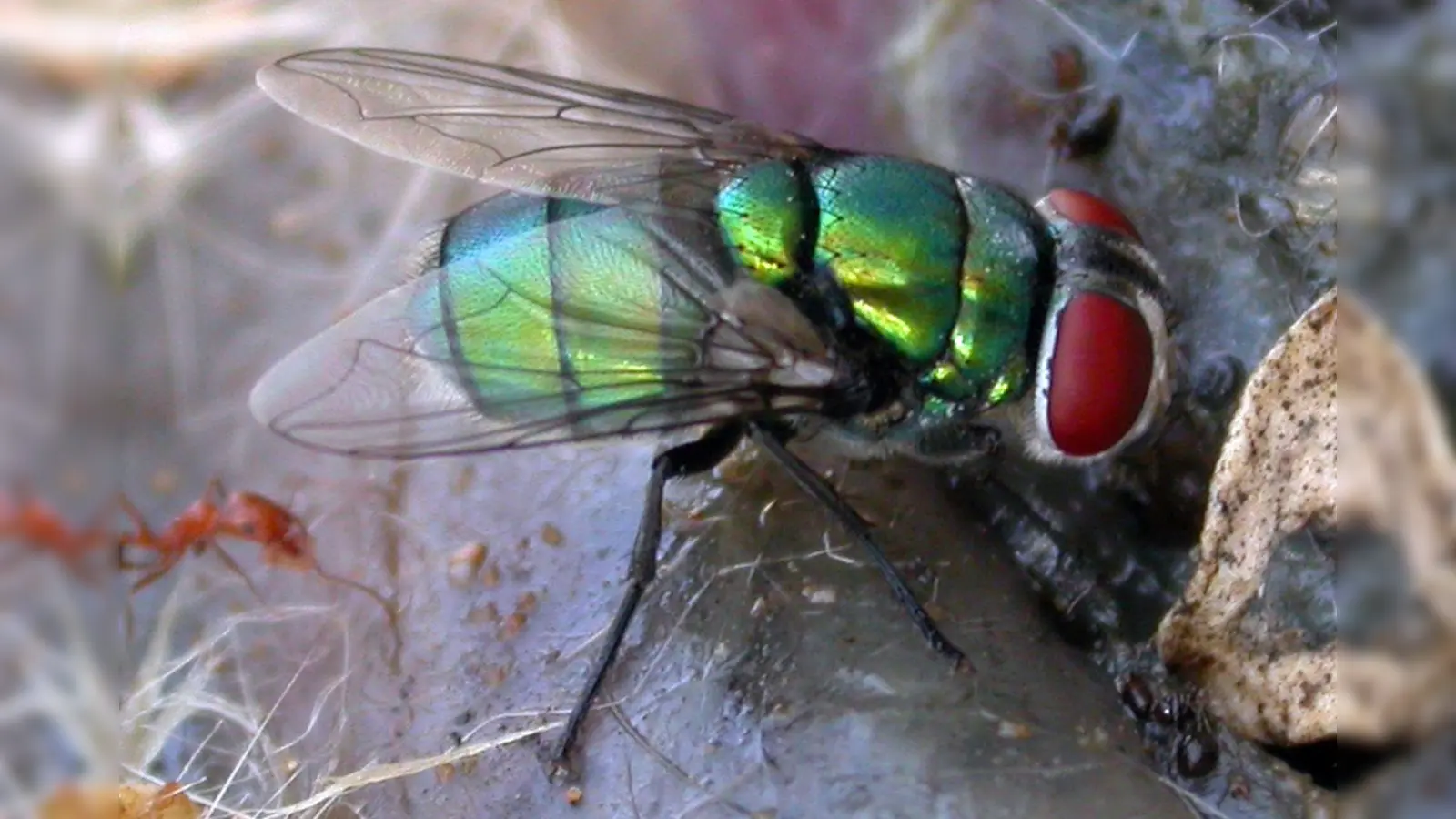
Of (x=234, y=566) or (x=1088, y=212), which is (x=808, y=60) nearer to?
(x=1088, y=212)

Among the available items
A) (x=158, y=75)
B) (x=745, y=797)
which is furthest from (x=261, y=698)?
(x=158, y=75)

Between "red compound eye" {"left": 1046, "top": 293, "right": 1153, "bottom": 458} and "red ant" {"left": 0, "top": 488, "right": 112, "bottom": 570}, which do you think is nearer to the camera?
"red ant" {"left": 0, "top": 488, "right": 112, "bottom": 570}

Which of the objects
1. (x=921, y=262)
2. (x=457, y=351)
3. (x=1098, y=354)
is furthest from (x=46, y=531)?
(x=1098, y=354)

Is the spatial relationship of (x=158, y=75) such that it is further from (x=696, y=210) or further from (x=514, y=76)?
(x=696, y=210)

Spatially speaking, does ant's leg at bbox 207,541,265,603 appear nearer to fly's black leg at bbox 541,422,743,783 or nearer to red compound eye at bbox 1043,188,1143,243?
fly's black leg at bbox 541,422,743,783

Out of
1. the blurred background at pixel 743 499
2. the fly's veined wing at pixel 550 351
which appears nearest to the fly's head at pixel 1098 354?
the blurred background at pixel 743 499

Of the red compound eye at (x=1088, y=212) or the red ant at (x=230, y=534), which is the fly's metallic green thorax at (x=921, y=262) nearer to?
the red compound eye at (x=1088, y=212)

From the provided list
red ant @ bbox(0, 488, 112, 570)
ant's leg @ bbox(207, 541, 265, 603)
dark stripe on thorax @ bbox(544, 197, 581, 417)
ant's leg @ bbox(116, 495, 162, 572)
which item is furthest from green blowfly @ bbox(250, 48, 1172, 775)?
ant's leg @ bbox(116, 495, 162, 572)
